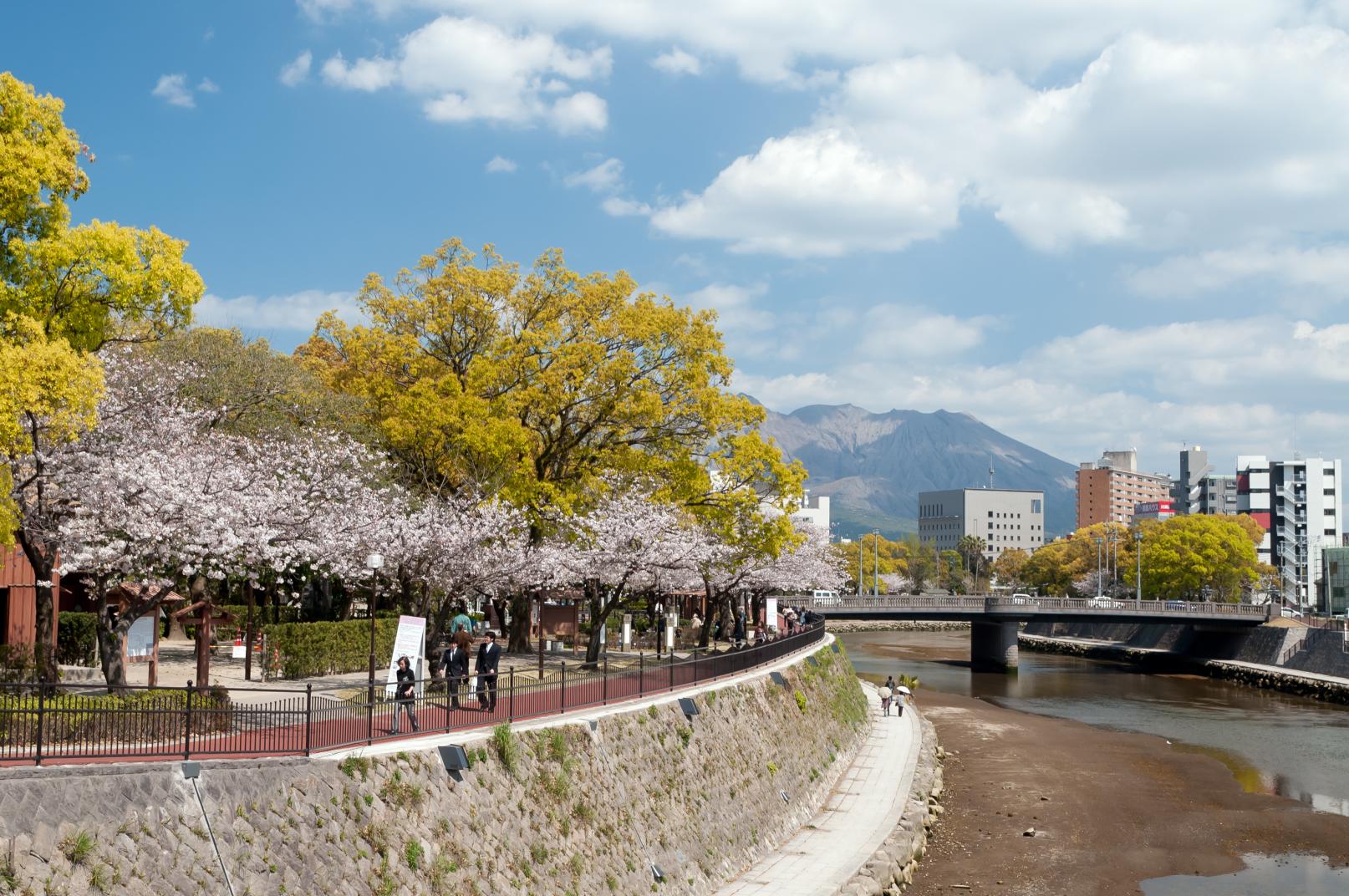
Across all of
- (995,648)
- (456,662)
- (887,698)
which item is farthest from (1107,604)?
(456,662)

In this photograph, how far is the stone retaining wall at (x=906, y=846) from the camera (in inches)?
999

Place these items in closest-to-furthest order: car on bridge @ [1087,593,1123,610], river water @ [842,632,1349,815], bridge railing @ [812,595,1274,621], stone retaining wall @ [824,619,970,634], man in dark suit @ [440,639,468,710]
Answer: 1. man in dark suit @ [440,639,468,710]
2. river water @ [842,632,1349,815]
3. bridge railing @ [812,595,1274,621]
4. car on bridge @ [1087,593,1123,610]
5. stone retaining wall @ [824,619,970,634]

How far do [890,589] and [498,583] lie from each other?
5741 inches

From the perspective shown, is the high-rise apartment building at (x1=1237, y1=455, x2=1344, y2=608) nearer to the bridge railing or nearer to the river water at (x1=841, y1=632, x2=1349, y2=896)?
the river water at (x1=841, y1=632, x2=1349, y2=896)

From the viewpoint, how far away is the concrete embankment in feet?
235

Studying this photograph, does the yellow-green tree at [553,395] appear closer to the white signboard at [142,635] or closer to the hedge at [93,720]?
the white signboard at [142,635]

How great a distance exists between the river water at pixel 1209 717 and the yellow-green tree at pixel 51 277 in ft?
91.5

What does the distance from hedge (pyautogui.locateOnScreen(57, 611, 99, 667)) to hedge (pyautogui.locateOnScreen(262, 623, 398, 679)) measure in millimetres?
7305

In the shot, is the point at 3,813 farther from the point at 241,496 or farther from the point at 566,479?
the point at 566,479

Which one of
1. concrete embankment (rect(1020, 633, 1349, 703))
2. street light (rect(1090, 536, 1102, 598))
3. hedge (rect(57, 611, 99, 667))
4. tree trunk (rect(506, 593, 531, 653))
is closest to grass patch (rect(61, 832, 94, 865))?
hedge (rect(57, 611, 99, 667))

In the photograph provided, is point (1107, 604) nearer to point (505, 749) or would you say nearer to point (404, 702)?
point (505, 749)

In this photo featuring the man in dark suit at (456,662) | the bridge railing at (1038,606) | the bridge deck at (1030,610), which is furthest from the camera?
the bridge railing at (1038,606)

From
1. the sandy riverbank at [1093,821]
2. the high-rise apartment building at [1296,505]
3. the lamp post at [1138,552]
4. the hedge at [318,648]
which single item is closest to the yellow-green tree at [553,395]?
the hedge at [318,648]

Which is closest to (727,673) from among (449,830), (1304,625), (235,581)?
(449,830)
